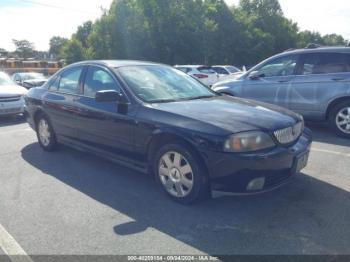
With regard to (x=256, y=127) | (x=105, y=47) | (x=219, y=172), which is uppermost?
(x=105, y=47)

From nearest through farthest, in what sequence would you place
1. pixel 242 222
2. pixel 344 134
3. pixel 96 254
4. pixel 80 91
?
1. pixel 96 254
2. pixel 242 222
3. pixel 80 91
4. pixel 344 134

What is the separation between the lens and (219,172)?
3428 mm

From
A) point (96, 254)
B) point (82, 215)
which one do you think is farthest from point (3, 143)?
point (96, 254)

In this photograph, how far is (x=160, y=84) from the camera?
458 cm

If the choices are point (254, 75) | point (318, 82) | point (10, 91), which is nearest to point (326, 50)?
point (318, 82)

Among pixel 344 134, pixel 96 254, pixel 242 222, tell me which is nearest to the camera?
pixel 96 254

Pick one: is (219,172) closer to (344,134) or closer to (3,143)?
(344,134)

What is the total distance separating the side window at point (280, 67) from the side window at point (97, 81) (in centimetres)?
386

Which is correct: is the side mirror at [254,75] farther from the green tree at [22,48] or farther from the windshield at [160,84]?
the green tree at [22,48]

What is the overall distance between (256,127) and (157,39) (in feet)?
98.1

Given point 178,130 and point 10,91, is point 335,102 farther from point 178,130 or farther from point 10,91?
point 10,91

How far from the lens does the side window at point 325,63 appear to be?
20.9 feet

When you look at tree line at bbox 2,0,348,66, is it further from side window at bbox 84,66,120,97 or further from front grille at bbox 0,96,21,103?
side window at bbox 84,66,120,97

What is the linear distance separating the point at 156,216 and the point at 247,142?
1.16 m
